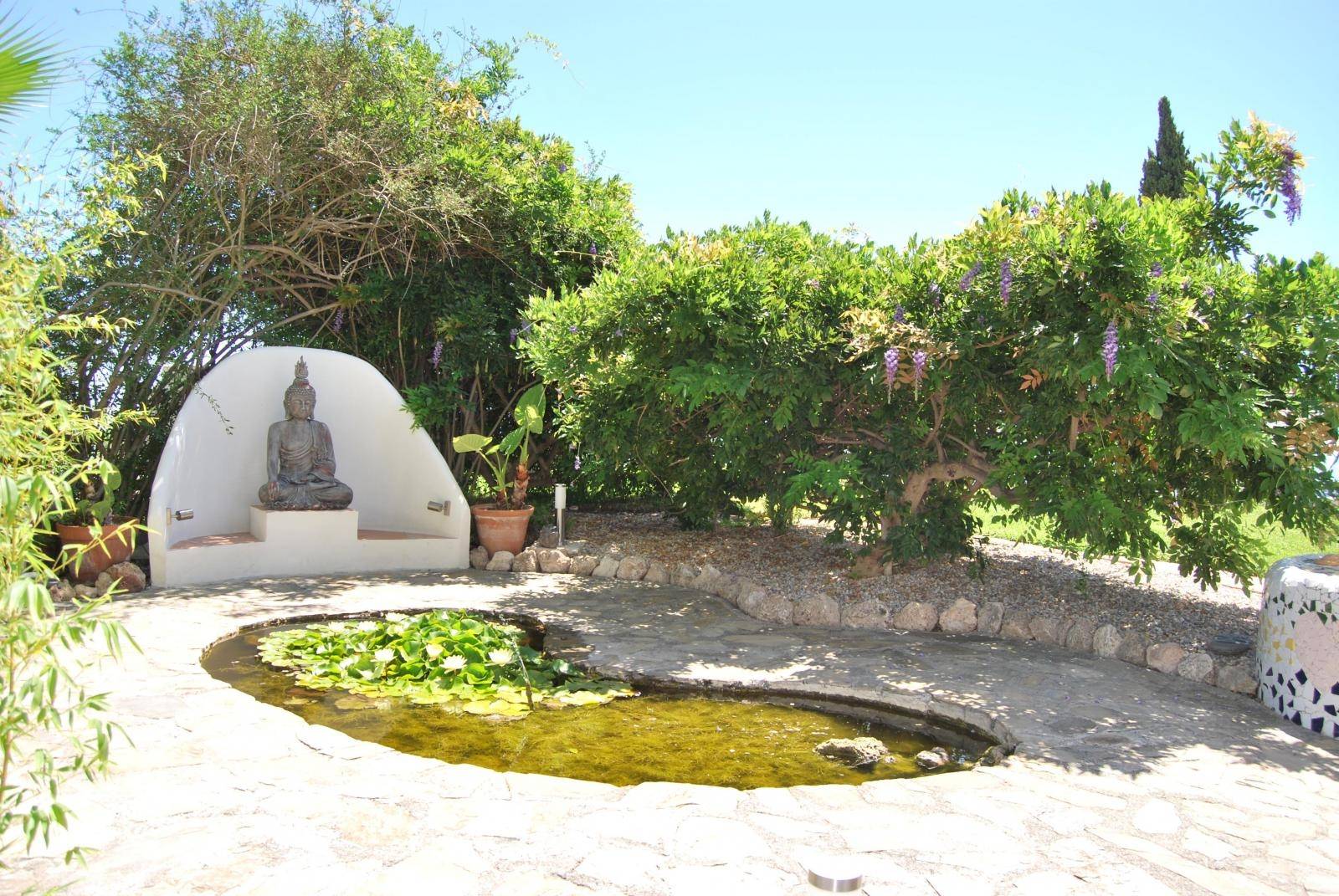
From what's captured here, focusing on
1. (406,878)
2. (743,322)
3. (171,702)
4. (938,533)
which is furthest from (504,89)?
(406,878)

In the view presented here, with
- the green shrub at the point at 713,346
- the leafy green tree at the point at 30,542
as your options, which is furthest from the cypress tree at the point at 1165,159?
the leafy green tree at the point at 30,542

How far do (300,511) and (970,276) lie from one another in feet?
19.2

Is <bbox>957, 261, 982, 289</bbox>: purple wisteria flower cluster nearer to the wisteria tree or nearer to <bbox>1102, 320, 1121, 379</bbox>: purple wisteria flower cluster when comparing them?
the wisteria tree

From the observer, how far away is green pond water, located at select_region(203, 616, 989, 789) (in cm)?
429

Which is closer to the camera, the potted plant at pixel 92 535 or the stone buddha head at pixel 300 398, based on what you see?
the potted plant at pixel 92 535

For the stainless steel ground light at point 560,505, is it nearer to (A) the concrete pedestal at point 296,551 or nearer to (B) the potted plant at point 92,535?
(A) the concrete pedestal at point 296,551

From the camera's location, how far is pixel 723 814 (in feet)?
11.9

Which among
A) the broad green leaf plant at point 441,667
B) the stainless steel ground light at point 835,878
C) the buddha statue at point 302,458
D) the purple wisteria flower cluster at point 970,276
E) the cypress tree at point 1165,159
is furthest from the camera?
the cypress tree at point 1165,159

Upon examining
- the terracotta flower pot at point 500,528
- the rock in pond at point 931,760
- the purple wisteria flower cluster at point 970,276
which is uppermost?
the purple wisteria flower cluster at point 970,276

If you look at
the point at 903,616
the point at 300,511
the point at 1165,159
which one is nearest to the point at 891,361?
the point at 903,616

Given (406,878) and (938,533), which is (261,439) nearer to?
(938,533)

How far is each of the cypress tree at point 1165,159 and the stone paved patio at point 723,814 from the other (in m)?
13.1

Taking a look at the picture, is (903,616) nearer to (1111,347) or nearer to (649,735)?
(1111,347)

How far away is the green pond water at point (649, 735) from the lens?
4293mm
